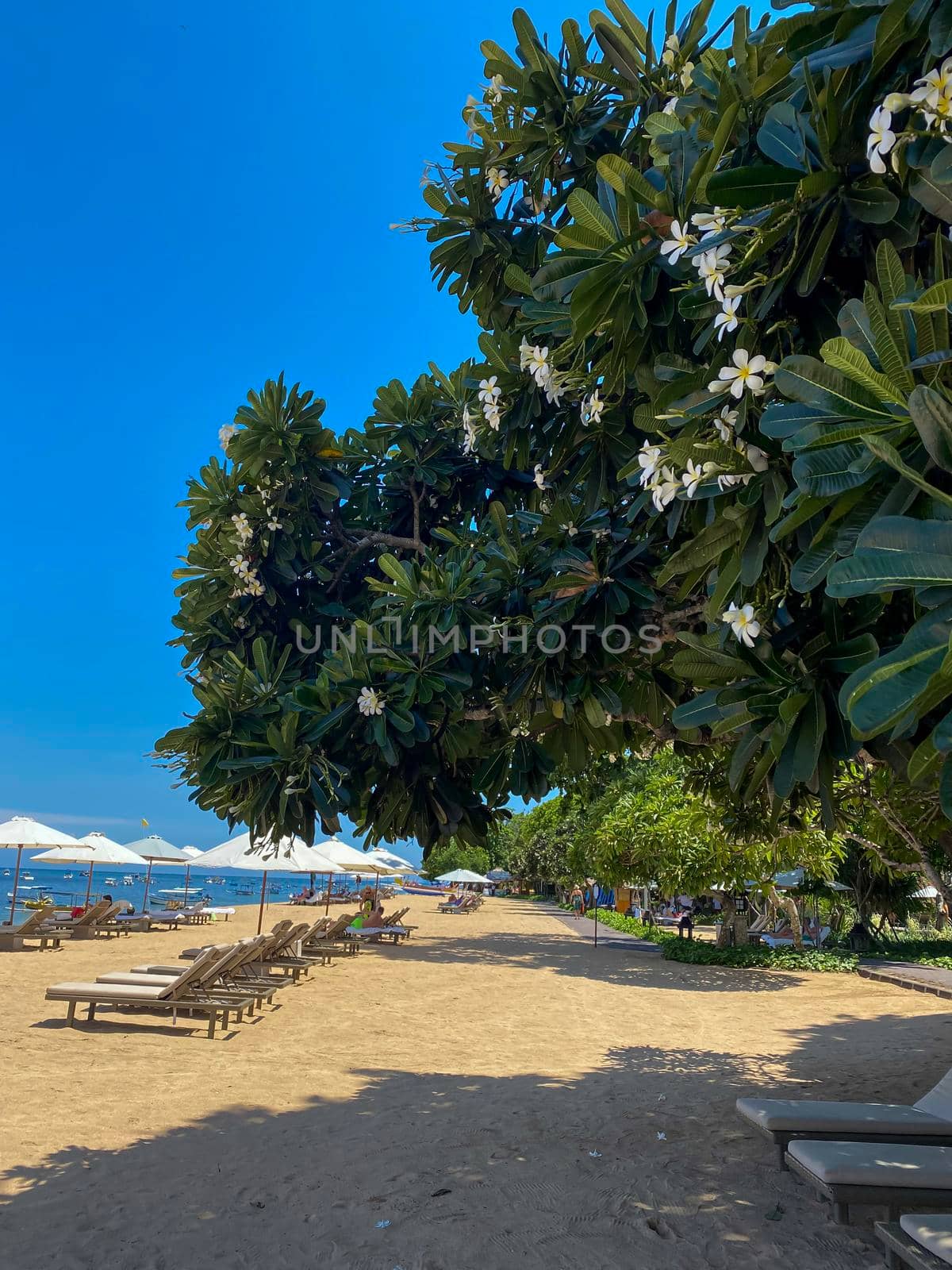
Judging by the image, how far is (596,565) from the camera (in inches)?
172

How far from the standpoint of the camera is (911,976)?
19.0 meters

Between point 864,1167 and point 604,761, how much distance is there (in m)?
4.77

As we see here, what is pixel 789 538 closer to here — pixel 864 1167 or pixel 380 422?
pixel 864 1167

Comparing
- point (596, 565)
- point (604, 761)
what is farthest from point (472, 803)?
→ point (604, 761)

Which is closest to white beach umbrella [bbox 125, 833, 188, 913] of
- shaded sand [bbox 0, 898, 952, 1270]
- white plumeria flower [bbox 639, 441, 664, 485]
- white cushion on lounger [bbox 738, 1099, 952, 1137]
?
shaded sand [bbox 0, 898, 952, 1270]

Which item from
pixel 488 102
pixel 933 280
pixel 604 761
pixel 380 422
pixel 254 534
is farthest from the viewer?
pixel 604 761

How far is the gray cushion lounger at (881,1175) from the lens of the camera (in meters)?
4.48

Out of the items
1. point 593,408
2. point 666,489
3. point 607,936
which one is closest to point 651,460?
point 666,489

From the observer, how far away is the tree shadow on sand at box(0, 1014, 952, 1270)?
457 centimetres

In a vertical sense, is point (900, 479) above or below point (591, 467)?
below

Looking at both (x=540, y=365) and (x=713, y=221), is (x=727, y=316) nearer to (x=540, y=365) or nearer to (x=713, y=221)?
(x=713, y=221)

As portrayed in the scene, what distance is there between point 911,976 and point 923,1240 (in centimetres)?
1763

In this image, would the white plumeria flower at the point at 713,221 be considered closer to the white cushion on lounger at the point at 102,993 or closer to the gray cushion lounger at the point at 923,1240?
the gray cushion lounger at the point at 923,1240

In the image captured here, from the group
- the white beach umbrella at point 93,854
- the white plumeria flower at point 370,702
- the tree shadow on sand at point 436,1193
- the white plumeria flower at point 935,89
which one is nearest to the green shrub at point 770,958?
the tree shadow on sand at point 436,1193
